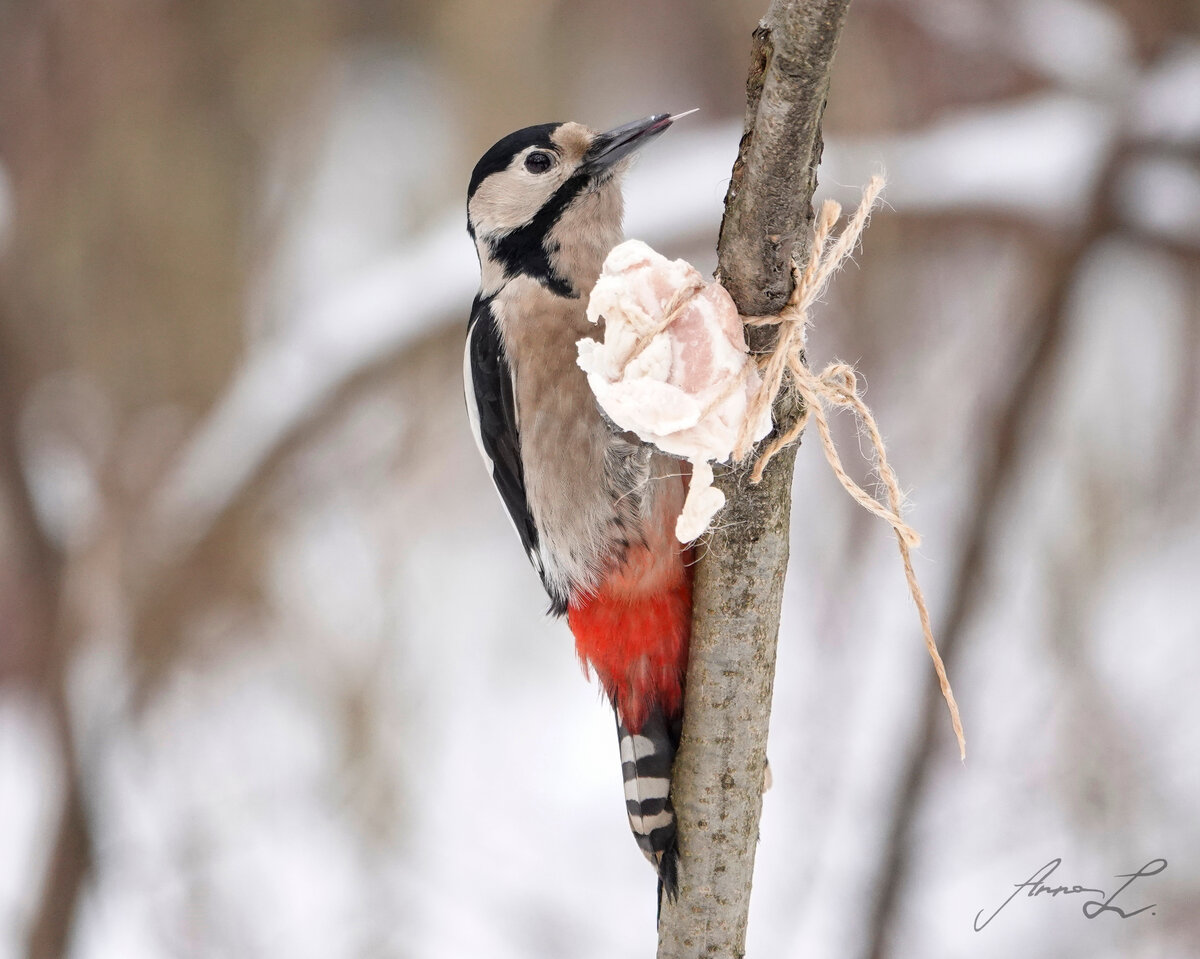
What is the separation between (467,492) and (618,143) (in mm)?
1589

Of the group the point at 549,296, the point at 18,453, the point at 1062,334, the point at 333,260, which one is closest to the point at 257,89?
the point at 333,260

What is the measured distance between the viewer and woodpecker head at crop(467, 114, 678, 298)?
1.12 meters

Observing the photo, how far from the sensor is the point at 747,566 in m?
0.80

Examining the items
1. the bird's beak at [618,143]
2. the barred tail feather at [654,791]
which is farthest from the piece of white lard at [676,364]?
the bird's beak at [618,143]

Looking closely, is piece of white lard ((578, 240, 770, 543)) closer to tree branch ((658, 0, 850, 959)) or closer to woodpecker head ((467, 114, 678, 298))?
tree branch ((658, 0, 850, 959))

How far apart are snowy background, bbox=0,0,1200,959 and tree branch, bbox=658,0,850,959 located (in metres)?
1.42

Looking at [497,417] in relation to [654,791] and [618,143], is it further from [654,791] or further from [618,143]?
[654,791]

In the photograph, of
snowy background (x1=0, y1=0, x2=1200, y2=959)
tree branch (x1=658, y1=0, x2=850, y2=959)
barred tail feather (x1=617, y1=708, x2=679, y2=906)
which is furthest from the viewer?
snowy background (x1=0, y1=0, x2=1200, y2=959)

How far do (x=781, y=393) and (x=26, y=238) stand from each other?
2384mm

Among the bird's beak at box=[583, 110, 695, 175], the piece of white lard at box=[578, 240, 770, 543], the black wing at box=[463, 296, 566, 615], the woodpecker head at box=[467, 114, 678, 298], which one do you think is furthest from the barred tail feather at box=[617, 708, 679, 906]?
the bird's beak at box=[583, 110, 695, 175]

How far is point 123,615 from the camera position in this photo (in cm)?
252

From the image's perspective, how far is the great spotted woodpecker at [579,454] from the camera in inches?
37.3

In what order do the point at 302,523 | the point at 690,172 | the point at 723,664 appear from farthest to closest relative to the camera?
the point at 302,523, the point at 690,172, the point at 723,664

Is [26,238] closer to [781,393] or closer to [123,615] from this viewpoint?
[123,615]
